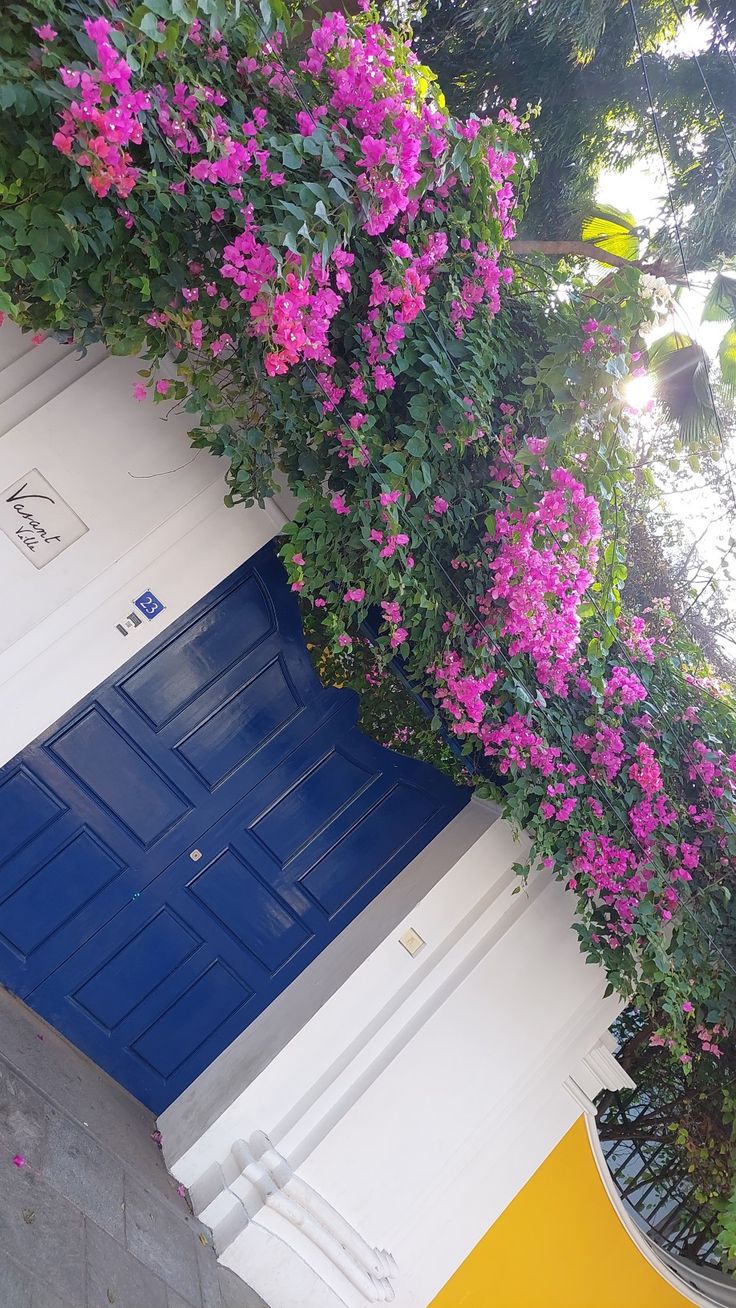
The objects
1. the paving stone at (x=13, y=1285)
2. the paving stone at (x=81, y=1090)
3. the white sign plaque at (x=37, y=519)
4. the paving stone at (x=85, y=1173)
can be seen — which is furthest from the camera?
the paving stone at (x=81, y=1090)

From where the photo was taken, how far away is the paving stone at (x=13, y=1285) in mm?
2674

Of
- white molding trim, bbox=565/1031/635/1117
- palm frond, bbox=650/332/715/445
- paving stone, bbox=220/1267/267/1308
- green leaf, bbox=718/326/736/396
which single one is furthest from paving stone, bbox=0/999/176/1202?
green leaf, bbox=718/326/736/396

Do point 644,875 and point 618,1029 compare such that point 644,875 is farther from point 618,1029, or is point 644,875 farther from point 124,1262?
point 618,1029

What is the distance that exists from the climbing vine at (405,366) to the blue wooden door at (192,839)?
1.88ft

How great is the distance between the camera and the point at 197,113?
2529 millimetres

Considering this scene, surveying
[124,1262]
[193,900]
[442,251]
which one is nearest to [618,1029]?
[193,900]

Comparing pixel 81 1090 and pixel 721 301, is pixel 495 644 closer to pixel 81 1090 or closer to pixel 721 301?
pixel 81 1090

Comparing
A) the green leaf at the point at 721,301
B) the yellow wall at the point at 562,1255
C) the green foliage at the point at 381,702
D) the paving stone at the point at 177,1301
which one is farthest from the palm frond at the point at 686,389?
the paving stone at the point at 177,1301

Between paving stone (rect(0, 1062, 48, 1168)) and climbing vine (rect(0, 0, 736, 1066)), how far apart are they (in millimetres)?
2226

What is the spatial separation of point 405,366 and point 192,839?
2.47m

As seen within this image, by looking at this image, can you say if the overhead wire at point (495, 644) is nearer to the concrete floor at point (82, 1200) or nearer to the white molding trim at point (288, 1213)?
the white molding trim at point (288, 1213)

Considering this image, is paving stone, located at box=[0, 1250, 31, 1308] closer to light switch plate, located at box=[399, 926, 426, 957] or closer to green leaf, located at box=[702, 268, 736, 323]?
light switch plate, located at box=[399, 926, 426, 957]

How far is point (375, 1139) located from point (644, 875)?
5.59 feet

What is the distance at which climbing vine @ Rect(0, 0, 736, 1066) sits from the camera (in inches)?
100
